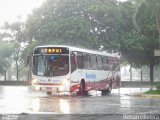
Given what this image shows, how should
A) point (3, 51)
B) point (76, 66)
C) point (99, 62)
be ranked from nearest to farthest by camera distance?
point (76, 66), point (99, 62), point (3, 51)

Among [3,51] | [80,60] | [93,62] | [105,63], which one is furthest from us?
[3,51]

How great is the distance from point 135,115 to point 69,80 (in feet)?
43.8

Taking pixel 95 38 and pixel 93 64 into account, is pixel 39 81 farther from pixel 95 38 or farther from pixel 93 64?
pixel 95 38

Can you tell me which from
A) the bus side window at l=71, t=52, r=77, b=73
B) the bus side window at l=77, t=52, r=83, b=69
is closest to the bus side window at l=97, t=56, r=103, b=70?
the bus side window at l=77, t=52, r=83, b=69

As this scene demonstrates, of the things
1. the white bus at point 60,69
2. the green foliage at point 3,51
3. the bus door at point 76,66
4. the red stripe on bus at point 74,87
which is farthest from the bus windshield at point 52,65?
the green foliage at point 3,51

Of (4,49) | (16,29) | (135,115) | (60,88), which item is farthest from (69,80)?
(4,49)

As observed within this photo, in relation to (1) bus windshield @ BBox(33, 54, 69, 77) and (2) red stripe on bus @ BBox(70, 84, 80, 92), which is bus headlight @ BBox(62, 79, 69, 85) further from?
(2) red stripe on bus @ BBox(70, 84, 80, 92)

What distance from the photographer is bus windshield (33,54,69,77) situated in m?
28.0

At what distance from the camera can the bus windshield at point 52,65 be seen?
92.0 ft

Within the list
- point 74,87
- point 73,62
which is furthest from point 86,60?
point 74,87

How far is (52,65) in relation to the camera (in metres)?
28.1

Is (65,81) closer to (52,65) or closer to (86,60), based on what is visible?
(52,65)

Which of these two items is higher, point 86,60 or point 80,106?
point 86,60

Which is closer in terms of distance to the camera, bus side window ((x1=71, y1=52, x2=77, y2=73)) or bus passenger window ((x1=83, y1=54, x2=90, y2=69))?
bus side window ((x1=71, y1=52, x2=77, y2=73))
